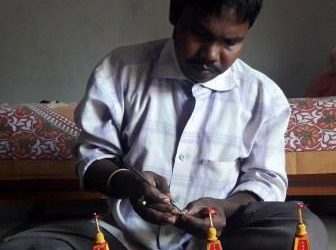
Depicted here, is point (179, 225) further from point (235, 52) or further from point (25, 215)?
point (25, 215)

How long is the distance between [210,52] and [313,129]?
75cm

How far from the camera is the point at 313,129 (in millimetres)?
1548

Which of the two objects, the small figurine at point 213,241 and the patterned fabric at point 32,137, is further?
the patterned fabric at point 32,137

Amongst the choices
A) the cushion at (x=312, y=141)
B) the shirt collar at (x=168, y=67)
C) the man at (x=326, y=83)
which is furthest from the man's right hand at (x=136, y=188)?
the man at (x=326, y=83)

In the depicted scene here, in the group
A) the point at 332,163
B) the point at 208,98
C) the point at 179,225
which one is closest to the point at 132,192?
the point at 179,225

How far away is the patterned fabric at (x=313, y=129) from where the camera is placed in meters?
1.54

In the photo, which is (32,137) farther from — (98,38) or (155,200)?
(98,38)

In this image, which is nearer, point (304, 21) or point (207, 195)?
point (207, 195)

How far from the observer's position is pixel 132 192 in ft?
2.77

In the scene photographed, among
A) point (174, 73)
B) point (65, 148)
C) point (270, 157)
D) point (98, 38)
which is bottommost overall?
point (65, 148)

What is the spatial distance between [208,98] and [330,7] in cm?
165

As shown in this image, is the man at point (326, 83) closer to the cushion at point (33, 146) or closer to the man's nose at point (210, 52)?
the cushion at point (33, 146)

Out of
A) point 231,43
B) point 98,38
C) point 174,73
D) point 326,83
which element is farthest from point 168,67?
point 98,38

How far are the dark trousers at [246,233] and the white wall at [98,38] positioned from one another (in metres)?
1.65
